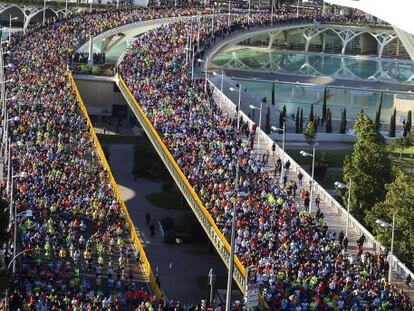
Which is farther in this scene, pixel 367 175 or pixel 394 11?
pixel 394 11

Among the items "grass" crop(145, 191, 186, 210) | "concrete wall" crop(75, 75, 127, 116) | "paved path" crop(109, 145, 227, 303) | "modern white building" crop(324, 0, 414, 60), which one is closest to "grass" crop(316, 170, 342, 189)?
"grass" crop(145, 191, 186, 210)

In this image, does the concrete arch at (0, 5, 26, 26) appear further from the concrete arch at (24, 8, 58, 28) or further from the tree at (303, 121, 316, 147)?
the tree at (303, 121, 316, 147)

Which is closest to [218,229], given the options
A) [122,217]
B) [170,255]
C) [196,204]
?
[122,217]

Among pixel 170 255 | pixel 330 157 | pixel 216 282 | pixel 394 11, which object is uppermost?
pixel 394 11

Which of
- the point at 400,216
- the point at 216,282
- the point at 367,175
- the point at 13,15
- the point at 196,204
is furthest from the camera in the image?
the point at 13,15

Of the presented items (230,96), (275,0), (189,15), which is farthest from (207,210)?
(275,0)

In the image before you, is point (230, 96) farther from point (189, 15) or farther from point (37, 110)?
point (189, 15)

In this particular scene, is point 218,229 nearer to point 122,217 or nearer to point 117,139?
point 122,217
